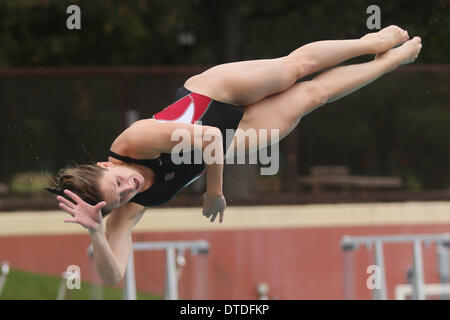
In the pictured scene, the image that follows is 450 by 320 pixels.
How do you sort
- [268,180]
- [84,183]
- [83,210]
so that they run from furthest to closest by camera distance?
[268,180] → [84,183] → [83,210]

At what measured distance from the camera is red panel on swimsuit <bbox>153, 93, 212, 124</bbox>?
4.56m

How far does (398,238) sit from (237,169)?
2.80 m

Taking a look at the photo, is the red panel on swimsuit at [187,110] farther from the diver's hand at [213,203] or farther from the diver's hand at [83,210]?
the diver's hand at [83,210]

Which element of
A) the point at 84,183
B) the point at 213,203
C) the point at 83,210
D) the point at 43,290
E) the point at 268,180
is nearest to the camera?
the point at 83,210

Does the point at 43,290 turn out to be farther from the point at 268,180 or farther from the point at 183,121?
the point at 183,121

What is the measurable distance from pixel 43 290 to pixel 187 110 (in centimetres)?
454

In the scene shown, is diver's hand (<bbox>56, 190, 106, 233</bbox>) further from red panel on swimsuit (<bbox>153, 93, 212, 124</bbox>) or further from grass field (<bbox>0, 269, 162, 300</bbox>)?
grass field (<bbox>0, 269, 162, 300</bbox>)

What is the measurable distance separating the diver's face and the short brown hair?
0.03 metres

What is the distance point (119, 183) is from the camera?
421cm

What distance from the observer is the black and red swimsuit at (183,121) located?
4.45m

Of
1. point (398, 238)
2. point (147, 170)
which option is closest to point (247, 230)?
point (398, 238)

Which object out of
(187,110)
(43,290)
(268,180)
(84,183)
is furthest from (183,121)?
(268,180)

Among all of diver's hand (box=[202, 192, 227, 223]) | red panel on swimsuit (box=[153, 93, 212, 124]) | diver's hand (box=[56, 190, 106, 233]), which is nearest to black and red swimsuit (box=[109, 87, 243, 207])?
red panel on swimsuit (box=[153, 93, 212, 124])

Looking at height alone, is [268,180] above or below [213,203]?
above
